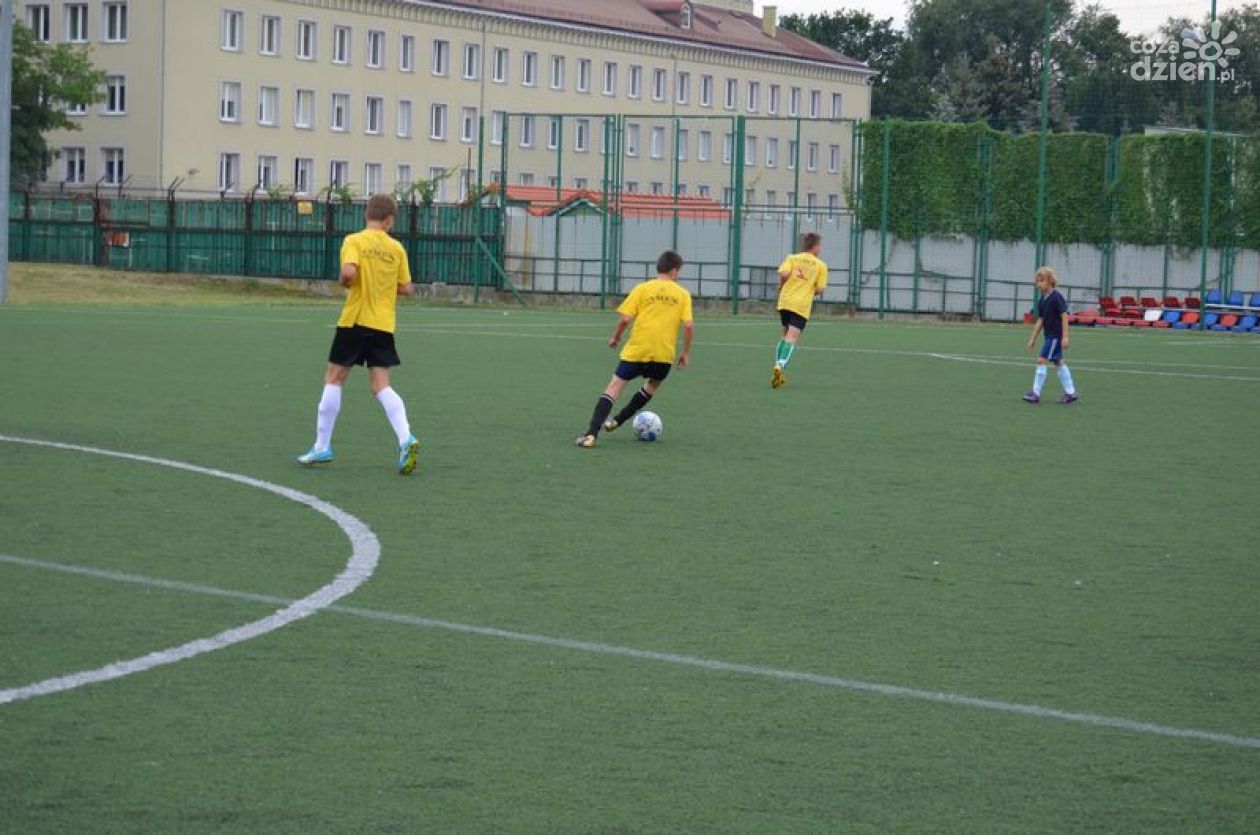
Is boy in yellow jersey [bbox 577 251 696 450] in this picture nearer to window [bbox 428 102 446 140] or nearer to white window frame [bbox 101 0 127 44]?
white window frame [bbox 101 0 127 44]

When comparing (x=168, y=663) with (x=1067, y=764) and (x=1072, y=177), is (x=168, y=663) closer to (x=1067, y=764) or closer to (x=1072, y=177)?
(x=1067, y=764)

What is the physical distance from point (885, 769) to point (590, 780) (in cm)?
88

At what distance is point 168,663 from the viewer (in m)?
7.09

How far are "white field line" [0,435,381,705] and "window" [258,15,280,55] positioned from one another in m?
71.6

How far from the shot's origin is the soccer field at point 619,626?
5.72 m

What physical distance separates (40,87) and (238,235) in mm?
13201

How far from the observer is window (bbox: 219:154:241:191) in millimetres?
80062

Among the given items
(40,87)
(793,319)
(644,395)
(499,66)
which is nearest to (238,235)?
(40,87)

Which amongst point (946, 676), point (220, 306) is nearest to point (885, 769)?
point (946, 676)

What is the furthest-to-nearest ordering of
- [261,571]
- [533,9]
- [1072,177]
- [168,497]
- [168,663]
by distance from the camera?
[533,9]
[1072,177]
[168,497]
[261,571]
[168,663]

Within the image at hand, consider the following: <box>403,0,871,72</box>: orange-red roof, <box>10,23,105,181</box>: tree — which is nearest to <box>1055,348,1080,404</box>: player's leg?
<box>10,23,105,181</box>: tree

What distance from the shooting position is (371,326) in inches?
504

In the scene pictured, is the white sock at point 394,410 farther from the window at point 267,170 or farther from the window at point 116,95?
Result: the window at point 267,170

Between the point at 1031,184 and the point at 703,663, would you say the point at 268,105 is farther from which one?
the point at 703,663
